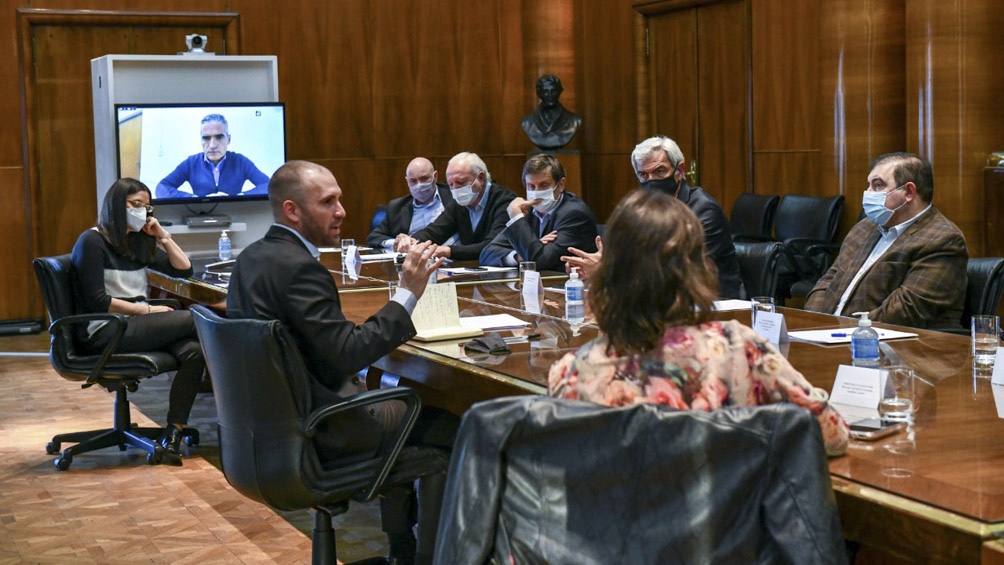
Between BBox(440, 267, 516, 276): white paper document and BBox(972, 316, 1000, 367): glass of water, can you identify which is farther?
BBox(440, 267, 516, 276): white paper document

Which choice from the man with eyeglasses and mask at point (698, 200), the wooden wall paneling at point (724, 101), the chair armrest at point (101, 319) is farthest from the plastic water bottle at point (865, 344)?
the wooden wall paneling at point (724, 101)

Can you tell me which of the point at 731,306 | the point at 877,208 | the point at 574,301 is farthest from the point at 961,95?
the point at 574,301

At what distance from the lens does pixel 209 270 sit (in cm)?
634

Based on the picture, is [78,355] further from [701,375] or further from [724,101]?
[724,101]

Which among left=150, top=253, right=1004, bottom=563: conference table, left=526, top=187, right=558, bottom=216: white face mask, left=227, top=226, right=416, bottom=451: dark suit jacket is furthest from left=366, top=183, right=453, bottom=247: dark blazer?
left=227, top=226, right=416, bottom=451: dark suit jacket

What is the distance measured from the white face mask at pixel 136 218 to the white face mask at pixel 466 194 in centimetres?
181

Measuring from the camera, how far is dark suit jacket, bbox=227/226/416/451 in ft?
10.5

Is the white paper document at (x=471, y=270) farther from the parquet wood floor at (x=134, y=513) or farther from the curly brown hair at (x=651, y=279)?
the curly brown hair at (x=651, y=279)

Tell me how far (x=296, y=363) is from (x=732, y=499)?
1522 millimetres

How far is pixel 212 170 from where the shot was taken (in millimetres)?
9078

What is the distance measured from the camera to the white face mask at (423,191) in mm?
7441

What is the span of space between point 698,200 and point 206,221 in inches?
183

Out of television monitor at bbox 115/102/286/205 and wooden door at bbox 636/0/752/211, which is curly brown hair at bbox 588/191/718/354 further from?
wooden door at bbox 636/0/752/211

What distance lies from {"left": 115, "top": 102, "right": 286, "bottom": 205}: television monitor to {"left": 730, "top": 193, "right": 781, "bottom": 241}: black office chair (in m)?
3.36
